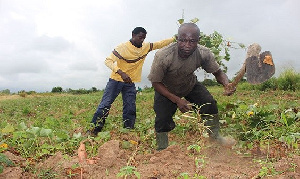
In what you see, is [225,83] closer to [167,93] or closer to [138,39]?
[167,93]

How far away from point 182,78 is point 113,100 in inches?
75.3

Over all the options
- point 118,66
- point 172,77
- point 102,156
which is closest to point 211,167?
point 102,156

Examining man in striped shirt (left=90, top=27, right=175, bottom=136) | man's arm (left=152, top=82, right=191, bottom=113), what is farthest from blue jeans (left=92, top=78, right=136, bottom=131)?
man's arm (left=152, top=82, right=191, bottom=113)

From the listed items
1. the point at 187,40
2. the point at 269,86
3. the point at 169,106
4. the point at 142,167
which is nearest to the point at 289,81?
the point at 269,86

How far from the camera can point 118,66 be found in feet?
19.1

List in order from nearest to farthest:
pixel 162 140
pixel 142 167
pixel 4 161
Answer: pixel 4 161 → pixel 142 167 → pixel 162 140

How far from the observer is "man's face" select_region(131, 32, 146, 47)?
223 inches

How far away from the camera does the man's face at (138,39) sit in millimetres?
5666

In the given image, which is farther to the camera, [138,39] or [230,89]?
[138,39]

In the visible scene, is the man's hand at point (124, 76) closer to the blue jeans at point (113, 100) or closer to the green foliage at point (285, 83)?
the blue jeans at point (113, 100)

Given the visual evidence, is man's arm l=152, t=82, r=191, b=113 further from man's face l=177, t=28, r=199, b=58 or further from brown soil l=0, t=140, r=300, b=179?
brown soil l=0, t=140, r=300, b=179

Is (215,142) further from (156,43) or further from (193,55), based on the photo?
(156,43)

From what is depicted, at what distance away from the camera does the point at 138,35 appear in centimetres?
567

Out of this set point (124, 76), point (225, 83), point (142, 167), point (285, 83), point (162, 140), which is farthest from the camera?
point (285, 83)
